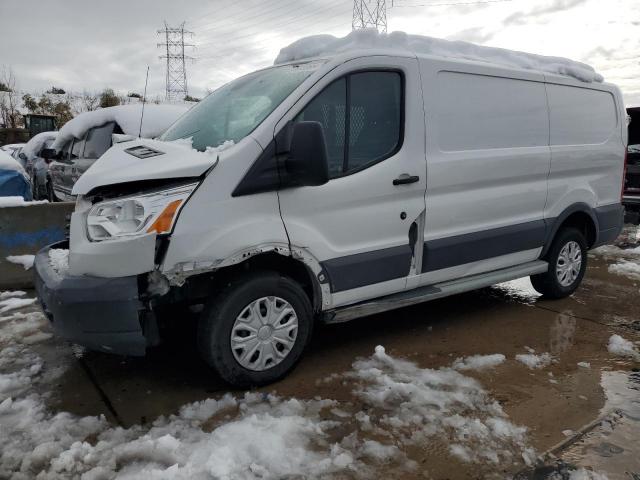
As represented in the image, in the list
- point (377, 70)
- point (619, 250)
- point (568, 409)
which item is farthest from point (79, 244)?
point (619, 250)

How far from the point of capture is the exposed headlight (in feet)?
9.44

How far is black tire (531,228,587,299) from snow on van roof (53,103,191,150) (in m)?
5.04

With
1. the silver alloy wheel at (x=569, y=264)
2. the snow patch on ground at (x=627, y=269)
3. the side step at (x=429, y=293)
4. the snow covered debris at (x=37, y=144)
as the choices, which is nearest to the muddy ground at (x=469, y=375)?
the silver alloy wheel at (x=569, y=264)

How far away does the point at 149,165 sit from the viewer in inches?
119

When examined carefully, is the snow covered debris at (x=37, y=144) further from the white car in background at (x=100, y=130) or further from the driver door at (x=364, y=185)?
the driver door at (x=364, y=185)

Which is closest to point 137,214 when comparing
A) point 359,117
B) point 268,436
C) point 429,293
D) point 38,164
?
point 268,436

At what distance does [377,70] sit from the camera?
3.64m

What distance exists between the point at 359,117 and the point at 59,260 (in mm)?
2157

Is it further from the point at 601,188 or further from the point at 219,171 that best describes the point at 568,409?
the point at 601,188

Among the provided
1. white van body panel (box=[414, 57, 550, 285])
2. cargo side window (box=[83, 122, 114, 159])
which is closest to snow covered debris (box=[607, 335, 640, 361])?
white van body panel (box=[414, 57, 550, 285])

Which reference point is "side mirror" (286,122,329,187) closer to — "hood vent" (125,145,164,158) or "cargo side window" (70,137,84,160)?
"hood vent" (125,145,164,158)

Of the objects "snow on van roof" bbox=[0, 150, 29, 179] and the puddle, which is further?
"snow on van roof" bbox=[0, 150, 29, 179]

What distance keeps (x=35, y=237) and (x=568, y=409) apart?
5.24 metres

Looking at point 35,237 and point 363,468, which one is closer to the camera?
point 363,468
